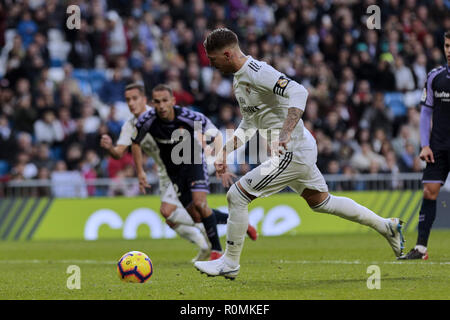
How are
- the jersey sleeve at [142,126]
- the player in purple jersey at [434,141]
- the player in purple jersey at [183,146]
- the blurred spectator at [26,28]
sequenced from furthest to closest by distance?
the blurred spectator at [26,28], the jersey sleeve at [142,126], the player in purple jersey at [183,146], the player in purple jersey at [434,141]

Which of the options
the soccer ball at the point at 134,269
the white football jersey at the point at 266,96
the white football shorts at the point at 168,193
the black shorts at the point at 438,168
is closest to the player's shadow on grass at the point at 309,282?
the soccer ball at the point at 134,269

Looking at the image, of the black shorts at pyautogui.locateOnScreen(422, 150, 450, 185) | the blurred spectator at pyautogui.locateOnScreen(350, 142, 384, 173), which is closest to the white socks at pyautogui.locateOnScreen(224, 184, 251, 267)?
the black shorts at pyautogui.locateOnScreen(422, 150, 450, 185)

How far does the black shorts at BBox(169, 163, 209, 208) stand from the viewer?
1171 cm

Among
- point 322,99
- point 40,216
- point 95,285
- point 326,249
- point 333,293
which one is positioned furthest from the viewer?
Answer: point 322,99

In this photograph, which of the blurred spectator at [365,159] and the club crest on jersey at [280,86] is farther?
the blurred spectator at [365,159]

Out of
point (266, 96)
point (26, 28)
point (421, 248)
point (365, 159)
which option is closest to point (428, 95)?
point (421, 248)

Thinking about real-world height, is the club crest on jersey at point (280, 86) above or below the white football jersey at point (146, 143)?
above

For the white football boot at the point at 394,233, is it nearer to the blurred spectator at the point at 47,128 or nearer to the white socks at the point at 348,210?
the white socks at the point at 348,210

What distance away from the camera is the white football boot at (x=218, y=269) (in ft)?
27.2

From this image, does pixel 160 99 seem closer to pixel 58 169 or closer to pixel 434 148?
pixel 434 148

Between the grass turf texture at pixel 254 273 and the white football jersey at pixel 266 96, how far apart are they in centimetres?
142

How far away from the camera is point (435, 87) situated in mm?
10539
